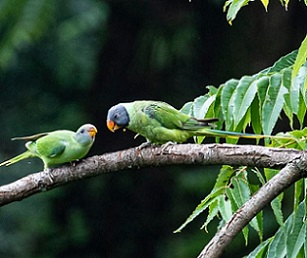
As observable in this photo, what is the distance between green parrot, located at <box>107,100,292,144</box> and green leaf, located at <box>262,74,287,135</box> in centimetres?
10

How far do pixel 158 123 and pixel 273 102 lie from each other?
10.5 inches

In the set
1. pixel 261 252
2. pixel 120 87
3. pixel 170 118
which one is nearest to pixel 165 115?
pixel 170 118

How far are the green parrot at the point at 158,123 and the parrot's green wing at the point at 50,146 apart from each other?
133 mm

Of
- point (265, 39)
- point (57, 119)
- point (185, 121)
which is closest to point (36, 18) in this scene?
point (57, 119)

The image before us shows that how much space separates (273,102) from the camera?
6.21ft

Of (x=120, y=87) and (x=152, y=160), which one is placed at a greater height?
(x=152, y=160)

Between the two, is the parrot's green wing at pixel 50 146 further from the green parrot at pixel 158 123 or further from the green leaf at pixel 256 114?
the green leaf at pixel 256 114

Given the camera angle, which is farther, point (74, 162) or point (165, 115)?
point (165, 115)

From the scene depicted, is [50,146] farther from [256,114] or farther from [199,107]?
[256,114]

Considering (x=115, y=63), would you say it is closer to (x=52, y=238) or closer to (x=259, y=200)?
(x=52, y=238)

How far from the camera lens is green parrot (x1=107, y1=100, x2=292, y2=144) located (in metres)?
1.89

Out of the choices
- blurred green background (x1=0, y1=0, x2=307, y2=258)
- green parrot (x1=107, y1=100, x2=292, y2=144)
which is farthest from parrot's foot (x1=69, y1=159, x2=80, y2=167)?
blurred green background (x1=0, y1=0, x2=307, y2=258)

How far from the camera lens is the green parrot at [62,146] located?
1839 mm

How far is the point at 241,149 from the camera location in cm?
160
